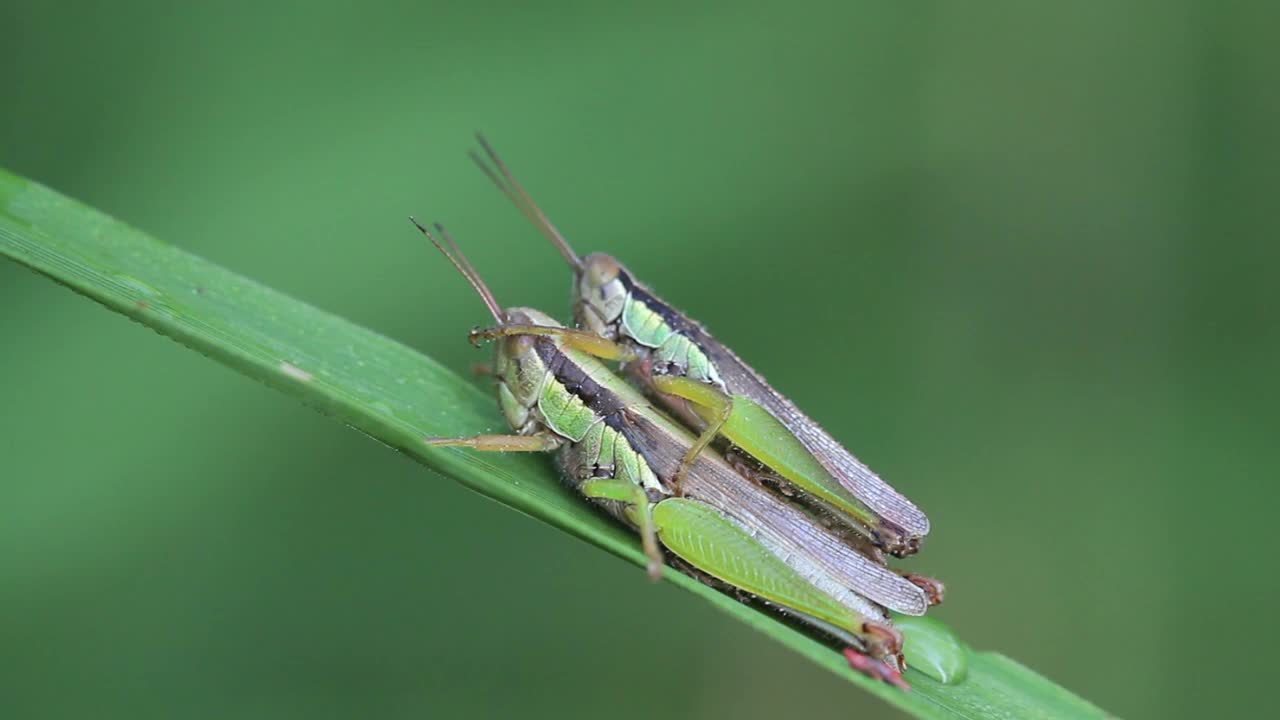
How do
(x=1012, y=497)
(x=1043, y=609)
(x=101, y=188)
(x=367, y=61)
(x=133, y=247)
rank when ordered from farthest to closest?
(x=1012, y=497), (x=1043, y=609), (x=367, y=61), (x=101, y=188), (x=133, y=247)

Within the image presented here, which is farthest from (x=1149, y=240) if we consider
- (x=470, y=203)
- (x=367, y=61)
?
(x=367, y=61)

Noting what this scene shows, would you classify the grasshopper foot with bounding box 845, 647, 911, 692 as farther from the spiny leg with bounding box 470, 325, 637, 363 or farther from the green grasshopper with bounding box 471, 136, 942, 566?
the spiny leg with bounding box 470, 325, 637, 363

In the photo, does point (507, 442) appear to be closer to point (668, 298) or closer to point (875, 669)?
point (875, 669)

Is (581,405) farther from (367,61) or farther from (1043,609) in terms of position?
(1043,609)

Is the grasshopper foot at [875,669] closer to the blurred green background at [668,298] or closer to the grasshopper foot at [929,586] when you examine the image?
the grasshopper foot at [929,586]

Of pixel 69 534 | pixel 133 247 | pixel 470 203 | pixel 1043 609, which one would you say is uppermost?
pixel 1043 609

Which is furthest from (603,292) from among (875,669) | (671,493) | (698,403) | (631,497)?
(875,669)
